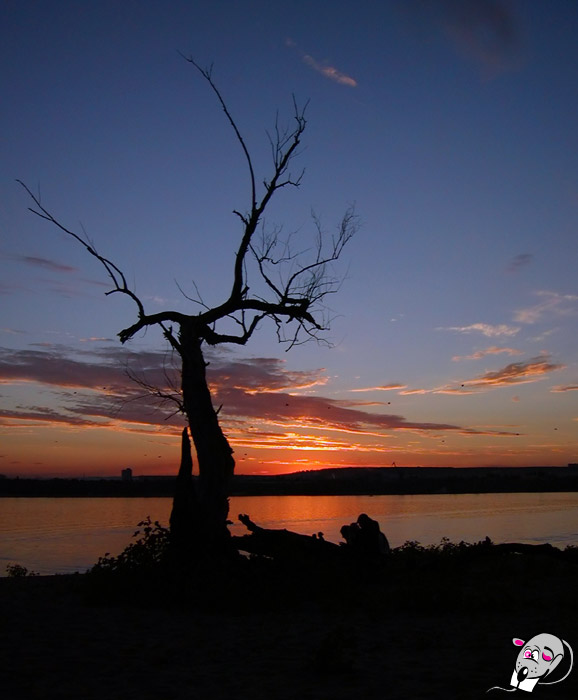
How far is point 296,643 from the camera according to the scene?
9.32 metres

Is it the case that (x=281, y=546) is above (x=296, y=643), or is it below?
above

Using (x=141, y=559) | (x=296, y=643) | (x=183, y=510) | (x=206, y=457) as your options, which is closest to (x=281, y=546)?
(x=183, y=510)

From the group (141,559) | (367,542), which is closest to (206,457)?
(141,559)

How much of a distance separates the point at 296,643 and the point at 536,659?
3.42m

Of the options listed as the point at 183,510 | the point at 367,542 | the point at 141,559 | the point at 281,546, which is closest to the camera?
the point at 141,559

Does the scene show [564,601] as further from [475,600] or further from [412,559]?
[412,559]

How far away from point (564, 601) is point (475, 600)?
1479 millimetres

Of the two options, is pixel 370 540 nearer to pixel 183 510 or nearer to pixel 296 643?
pixel 183 510

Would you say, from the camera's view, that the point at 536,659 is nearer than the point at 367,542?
Yes

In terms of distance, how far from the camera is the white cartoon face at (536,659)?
6820 mm

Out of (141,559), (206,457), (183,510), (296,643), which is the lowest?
(296,643)

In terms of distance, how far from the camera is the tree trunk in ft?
45.3
